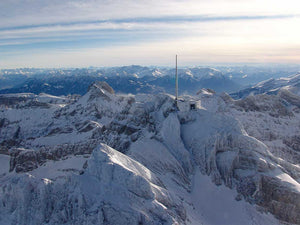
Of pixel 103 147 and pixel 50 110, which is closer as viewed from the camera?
pixel 103 147

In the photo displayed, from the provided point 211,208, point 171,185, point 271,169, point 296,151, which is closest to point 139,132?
point 171,185

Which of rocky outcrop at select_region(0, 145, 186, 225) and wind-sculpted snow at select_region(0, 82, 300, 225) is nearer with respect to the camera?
rocky outcrop at select_region(0, 145, 186, 225)

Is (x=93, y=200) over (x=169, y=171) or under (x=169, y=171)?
over

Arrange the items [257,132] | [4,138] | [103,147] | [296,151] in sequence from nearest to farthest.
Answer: [103,147]
[296,151]
[257,132]
[4,138]

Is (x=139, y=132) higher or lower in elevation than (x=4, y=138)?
higher

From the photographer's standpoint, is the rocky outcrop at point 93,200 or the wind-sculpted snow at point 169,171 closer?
the rocky outcrop at point 93,200

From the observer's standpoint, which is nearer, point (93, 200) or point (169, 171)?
point (93, 200)

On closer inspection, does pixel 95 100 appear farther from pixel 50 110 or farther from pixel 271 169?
pixel 271 169

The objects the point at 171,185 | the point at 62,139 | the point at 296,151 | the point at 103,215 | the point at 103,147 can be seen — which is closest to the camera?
the point at 103,215
